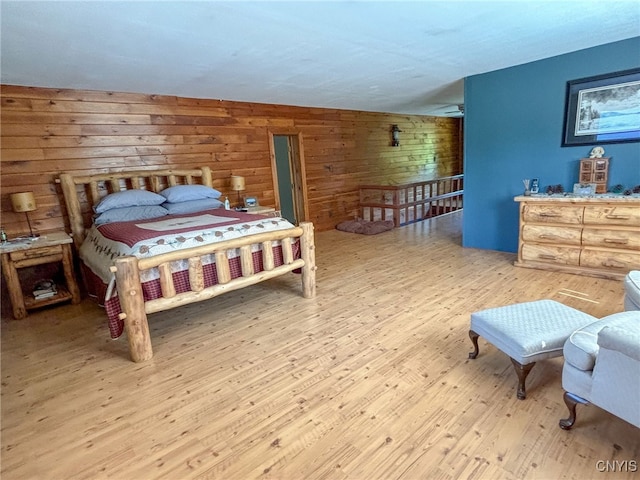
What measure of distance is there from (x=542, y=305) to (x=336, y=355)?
1.36 m

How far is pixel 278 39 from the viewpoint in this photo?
2.62 metres

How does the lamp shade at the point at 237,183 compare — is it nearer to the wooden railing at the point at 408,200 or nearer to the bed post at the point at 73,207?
the bed post at the point at 73,207

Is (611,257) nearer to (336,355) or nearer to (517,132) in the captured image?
(517,132)

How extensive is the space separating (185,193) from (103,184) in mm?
952

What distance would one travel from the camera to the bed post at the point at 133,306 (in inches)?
89.7

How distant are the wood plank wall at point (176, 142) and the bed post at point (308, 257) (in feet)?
7.53

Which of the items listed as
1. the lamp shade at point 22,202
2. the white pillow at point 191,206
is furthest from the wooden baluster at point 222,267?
the lamp shade at point 22,202

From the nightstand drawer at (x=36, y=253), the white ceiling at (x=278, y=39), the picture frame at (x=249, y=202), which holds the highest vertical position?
the white ceiling at (x=278, y=39)

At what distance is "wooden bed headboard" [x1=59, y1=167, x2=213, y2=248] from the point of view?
3723 mm

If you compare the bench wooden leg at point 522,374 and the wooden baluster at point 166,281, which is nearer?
the bench wooden leg at point 522,374

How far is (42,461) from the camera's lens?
1.63 meters

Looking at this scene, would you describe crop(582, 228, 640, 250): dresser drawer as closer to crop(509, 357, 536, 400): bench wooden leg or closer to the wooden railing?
crop(509, 357, 536, 400): bench wooden leg

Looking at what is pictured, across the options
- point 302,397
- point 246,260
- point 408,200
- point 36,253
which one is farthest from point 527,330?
point 408,200

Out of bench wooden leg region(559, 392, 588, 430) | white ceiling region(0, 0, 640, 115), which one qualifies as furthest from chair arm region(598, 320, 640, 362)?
white ceiling region(0, 0, 640, 115)
